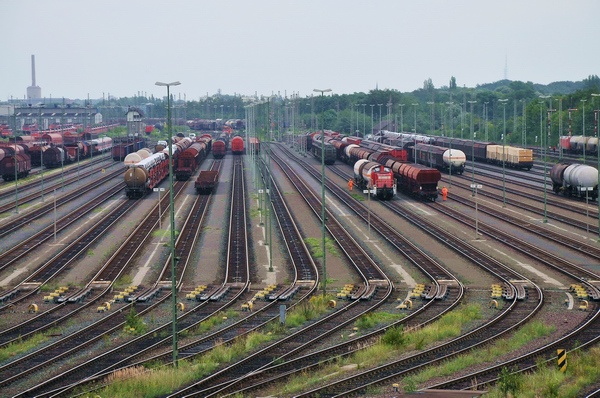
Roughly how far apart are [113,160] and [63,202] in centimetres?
6307

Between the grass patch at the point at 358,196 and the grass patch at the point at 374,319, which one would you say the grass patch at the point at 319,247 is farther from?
the grass patch at the point at 358,196

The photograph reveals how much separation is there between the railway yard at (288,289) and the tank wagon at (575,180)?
1.76 meters

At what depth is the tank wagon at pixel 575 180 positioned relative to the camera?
76188mm

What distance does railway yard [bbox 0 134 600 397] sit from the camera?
94.0ft

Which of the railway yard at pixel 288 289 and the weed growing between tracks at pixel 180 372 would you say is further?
the railway yard at pixel 288 289

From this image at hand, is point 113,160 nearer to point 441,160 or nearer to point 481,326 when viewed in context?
point 441,160

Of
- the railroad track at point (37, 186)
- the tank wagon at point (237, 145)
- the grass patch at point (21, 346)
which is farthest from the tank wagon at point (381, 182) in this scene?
the tank wagon at point (237, 145)

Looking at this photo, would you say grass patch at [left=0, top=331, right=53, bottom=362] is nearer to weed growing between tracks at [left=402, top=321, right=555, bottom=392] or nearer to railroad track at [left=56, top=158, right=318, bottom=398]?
railroad track at [left=56, top=158, right=318, bottom=398]

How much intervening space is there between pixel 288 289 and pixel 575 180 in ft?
142

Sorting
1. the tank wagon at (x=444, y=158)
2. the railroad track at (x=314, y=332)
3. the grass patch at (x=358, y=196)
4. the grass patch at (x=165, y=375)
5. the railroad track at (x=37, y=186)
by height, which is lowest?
the railroad track at (x=314, y=332)

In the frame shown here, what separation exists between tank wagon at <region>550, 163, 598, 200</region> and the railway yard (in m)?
1.76

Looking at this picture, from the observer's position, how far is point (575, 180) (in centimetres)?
7919

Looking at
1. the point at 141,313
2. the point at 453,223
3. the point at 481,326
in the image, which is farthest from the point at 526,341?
the point at 453,223

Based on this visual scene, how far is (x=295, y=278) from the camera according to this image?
1853 inches
